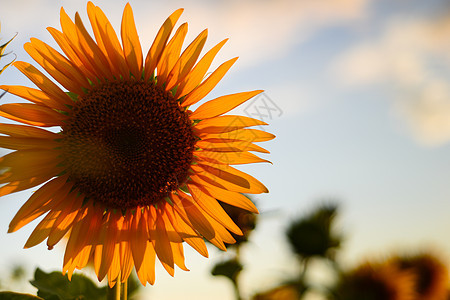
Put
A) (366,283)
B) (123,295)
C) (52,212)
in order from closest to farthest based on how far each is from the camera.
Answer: (123,295) < (52,212) < (366,283)

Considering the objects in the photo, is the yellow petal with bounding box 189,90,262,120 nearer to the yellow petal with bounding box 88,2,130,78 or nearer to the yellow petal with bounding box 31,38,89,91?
the yellow petal with bounding box 88,2,130,78

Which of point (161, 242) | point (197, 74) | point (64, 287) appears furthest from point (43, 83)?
point (64, 287)

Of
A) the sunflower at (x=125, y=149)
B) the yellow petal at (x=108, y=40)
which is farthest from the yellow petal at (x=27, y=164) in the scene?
the yellow petal at (x=108, y=40)

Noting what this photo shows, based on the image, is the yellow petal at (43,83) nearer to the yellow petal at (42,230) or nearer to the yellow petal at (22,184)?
the yellow petal at (22,184)

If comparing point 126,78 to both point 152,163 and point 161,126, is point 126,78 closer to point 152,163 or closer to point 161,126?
point 161,126

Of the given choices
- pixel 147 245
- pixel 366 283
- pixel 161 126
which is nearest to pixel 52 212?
pixel 147 245

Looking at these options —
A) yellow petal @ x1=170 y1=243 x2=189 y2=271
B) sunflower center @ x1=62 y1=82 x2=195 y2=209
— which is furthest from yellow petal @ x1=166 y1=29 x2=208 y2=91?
yellow petal @ x1=170 y1=243 x2=189 y2=271
